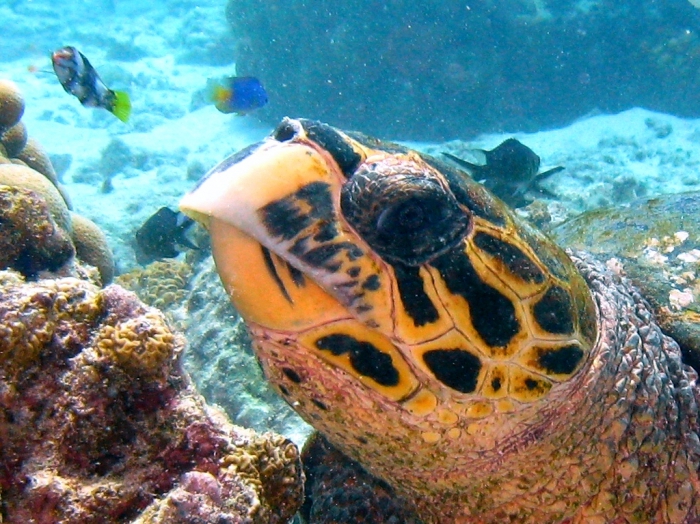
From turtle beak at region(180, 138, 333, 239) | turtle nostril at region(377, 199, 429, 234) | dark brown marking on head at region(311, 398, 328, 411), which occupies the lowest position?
dark brown marking on head at region(311, 398, 328, 411)

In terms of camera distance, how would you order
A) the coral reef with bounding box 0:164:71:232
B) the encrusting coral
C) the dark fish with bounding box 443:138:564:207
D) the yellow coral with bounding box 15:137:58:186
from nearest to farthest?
the encrusting coral
the coral reef with bounding box 0:164:71:232
the yellow coral with bounding box 15:137:58:186
the dark fish with bounding box 443:138:564:207

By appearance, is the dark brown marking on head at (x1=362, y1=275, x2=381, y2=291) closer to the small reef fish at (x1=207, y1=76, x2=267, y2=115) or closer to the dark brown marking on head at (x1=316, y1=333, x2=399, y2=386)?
the dark brown marking on head at (x1=316, y1=333, x2=399, y2=386)

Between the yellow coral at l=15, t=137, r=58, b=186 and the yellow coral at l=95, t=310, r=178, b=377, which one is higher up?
the yellow coral at l=95, t=310, r=178, b=377

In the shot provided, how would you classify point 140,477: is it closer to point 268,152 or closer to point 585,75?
point 268,152

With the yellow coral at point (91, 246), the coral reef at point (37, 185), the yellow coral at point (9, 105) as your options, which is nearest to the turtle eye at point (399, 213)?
the coral reef at point (37, 185)

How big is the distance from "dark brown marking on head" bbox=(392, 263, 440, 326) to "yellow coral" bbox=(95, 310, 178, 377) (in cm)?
62

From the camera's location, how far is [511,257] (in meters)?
1.44

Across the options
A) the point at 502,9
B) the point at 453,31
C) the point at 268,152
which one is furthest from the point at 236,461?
the point at 502,9

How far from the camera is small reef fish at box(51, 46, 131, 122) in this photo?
5082mm

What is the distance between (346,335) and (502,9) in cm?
1565

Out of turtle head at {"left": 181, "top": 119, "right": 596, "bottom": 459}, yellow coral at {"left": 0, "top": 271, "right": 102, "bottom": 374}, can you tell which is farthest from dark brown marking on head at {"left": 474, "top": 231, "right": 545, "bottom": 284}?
yellow coral at {"left": 0, "top": 271, "right": 102, "bottom": 374}

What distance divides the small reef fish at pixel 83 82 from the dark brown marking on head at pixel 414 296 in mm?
5116

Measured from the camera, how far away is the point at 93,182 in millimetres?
12961

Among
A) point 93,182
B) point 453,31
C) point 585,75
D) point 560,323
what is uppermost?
point 560,323
